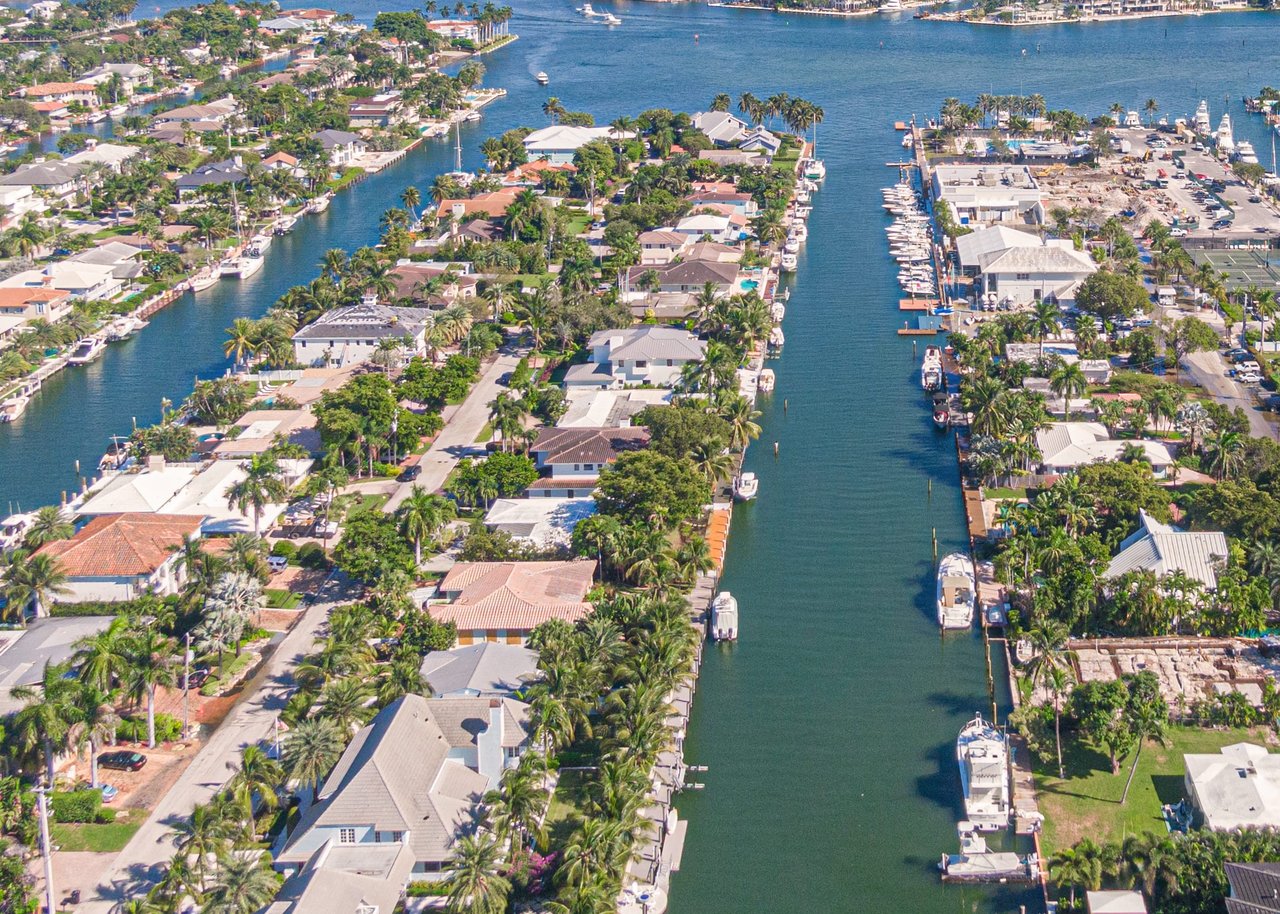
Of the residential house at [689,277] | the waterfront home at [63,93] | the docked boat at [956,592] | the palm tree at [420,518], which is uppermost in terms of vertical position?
the waterfront home at [63,93]

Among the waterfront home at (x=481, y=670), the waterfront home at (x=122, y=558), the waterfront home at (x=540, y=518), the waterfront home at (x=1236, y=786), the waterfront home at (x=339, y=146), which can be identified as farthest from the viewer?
the waterfront home at (x=339, y=146)

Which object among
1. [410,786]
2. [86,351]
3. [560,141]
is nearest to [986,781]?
[410,786]

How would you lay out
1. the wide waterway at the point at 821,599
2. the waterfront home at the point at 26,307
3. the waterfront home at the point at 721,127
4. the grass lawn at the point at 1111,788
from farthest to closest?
the waterfront home at the point at 721,127
the waterfront home at the point at 26,307
the wide waterway at the point at 821,599
the grass lawn at the point at 1111,788

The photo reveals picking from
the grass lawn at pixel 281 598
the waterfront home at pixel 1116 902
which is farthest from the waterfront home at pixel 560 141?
the waterfront home at pixel 1116 902

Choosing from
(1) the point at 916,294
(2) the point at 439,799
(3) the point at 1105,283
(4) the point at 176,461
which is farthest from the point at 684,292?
(2) the point at 439,799

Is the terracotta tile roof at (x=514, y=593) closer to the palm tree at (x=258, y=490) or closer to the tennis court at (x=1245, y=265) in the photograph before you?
the palm tree at (x=258, y=490)

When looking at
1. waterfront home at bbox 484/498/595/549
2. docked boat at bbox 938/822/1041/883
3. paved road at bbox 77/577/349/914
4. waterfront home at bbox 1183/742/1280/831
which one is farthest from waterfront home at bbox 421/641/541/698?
waterfront home at bbox 1183/742/1280/831

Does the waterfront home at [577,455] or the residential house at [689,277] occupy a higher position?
the residential house at [689,277]

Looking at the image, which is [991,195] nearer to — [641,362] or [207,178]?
[641,362]
